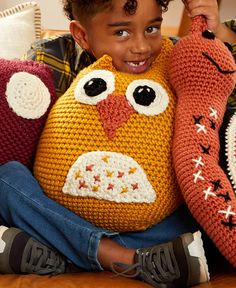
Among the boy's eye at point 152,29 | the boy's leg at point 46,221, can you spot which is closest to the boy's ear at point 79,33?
the boy's eye at point 152,29

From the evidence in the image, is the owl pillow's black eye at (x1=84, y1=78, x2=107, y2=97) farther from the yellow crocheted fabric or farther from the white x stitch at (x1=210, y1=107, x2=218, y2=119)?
the white x stitch at (x1=210, y1=107, x2=218, y2=119)

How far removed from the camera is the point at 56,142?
2.51 feet

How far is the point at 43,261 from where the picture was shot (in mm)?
733

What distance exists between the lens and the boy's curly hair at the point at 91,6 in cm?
85

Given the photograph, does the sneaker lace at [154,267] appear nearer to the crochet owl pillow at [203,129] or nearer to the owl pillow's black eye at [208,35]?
the crochet owl pillow at [203,129]

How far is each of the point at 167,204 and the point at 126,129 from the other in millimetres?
146

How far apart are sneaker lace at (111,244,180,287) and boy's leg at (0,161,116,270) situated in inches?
2.2

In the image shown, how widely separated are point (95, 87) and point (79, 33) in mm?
271

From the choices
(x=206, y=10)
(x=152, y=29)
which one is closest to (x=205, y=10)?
(x=206, y=10)

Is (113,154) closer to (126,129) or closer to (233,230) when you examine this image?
(126,129)

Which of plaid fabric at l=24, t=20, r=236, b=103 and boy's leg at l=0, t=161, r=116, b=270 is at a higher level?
plaid fabric at l=24, t=20, r=236, b=103

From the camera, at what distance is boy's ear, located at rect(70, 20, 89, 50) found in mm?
974

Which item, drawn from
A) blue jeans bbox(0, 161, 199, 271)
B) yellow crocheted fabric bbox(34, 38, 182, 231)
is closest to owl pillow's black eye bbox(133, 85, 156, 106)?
yellow crocheted fabric bbox(34, 38, 182, 231)

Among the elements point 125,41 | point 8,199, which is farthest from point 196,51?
point 8,199
